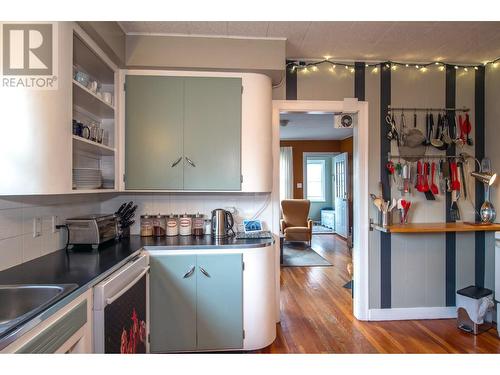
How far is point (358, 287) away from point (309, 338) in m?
0.68

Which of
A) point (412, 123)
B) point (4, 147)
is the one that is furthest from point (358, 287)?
point (4, 147)

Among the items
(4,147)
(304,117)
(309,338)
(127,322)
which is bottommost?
(309,338)

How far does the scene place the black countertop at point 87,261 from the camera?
127 centimetres

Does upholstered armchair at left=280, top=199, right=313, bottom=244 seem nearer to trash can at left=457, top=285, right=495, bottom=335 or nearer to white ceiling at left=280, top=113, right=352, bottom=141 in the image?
white ceiling at left=280, top=113, right=352, bottom=141

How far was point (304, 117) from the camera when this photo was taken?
193 inches

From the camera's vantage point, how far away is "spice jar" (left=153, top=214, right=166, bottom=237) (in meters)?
2.43

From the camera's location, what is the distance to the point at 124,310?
1.53 metres

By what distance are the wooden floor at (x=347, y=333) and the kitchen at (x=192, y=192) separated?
3cm

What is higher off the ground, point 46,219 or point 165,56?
point 165,56

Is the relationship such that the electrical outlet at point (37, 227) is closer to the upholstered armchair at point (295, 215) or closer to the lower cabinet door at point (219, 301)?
the lower cabinet door at point (219, 301)

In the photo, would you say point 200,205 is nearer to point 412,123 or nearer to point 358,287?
point 358,287

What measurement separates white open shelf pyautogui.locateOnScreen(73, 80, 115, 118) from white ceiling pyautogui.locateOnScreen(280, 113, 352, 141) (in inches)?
109

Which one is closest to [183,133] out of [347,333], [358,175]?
[358,175]

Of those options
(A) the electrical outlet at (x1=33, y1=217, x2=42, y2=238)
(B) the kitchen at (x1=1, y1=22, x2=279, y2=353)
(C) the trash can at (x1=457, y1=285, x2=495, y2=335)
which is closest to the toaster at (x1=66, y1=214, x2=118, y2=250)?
(B) the kitchen at (x1=1, y1=22, x2=279, y2=353)
